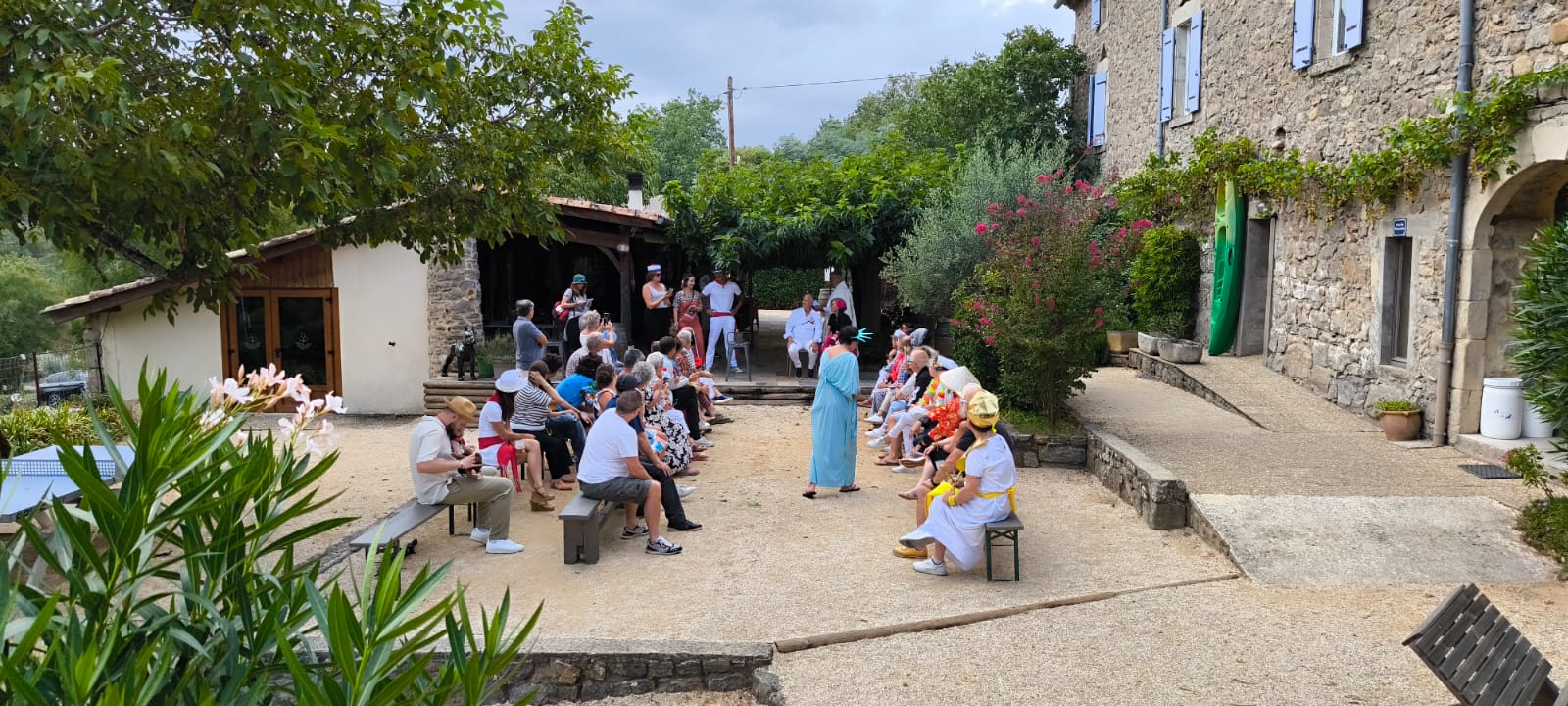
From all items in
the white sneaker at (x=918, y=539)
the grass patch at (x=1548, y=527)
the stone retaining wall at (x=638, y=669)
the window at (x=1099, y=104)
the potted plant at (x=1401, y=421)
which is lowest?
the stone retaining wall at (x=638, y=669)

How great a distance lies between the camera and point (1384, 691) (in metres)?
4.80

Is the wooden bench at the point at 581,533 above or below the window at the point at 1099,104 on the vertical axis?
below

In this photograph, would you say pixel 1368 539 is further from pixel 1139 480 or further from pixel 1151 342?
pixel 1151 342

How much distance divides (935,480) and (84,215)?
5.87m

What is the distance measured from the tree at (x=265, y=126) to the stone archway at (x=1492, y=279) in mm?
7891

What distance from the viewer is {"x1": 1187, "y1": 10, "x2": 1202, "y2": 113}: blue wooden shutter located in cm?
1466

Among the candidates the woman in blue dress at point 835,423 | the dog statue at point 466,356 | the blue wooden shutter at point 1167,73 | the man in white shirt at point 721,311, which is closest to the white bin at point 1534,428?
the woman in blue dress at point 835,423

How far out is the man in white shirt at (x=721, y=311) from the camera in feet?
48.5

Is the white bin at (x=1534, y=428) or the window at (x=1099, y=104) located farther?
the window at (x=1099, y=104)

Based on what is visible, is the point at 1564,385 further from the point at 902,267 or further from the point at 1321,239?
the point at 902,267

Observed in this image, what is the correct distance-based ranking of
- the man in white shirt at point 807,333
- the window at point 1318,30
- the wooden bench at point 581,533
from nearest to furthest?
the wooden bench at point 581,533, the window at point 1318,30, the man in white shirt at point 807,333

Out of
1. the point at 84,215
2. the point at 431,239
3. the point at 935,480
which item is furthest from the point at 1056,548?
the point at 84,215

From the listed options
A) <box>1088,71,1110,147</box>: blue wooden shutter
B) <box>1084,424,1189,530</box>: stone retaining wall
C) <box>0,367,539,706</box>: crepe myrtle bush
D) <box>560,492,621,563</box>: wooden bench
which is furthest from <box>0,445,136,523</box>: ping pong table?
<box>1088,71,1110,147</box>: blue wooden shutter

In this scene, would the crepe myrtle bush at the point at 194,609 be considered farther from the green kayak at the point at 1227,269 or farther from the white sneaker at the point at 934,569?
the green kayak at the point at 1227,269
